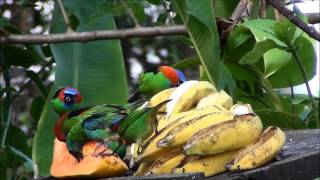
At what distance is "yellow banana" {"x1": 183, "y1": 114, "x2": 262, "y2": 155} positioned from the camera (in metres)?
0.97

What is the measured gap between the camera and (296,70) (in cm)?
171

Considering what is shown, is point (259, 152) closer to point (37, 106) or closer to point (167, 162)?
point (167, 162)

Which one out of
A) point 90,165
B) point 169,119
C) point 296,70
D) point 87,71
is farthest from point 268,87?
point 90,165

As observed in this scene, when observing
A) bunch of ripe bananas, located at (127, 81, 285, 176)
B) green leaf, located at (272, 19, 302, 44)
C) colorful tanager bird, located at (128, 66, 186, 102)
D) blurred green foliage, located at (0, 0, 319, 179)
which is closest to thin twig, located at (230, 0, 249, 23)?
blurred green foliage, located at (0, 0, 319, 179)

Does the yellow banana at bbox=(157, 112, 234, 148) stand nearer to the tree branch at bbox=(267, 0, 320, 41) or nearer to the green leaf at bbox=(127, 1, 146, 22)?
the tree branch at bbox=(267, 0, 320, 41)

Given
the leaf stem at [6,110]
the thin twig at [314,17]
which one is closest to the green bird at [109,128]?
the thin twig at [314,17]

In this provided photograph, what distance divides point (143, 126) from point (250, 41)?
71 cm

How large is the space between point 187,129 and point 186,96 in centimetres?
13

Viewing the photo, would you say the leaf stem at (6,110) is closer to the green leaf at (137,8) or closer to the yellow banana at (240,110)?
the green leaf at (137,8)

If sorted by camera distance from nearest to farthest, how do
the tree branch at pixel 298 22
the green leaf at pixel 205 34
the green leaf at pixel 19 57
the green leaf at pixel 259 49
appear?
the tree branch at pixel 298 22 → the green leaf at pixel 259 49 → the green leaf at pixel 205 34 → the green leaf at pixel 19 57

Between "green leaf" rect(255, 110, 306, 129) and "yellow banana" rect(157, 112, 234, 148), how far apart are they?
0.54 meters

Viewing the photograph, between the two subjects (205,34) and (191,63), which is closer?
(205,34)

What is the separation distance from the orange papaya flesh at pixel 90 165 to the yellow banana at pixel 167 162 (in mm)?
50

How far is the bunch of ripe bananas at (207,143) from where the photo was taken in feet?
3.23
